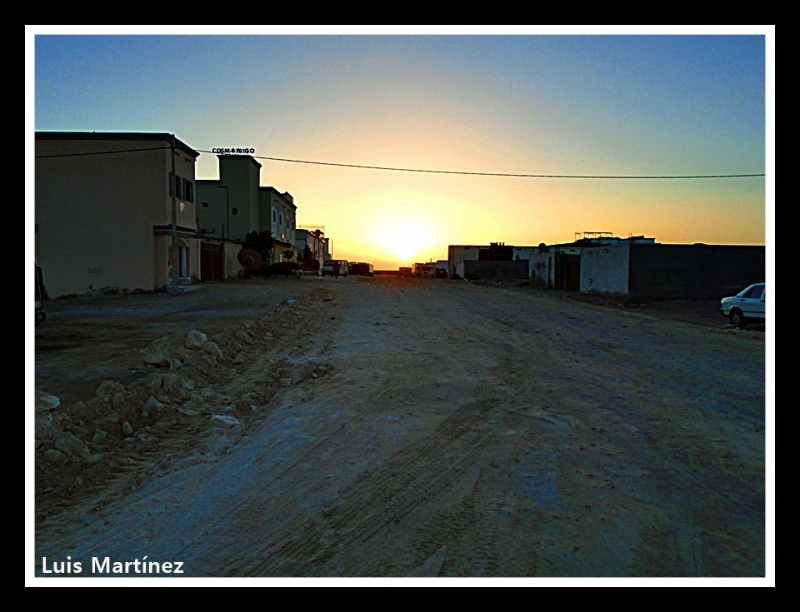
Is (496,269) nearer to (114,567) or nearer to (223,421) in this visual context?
(223,421)

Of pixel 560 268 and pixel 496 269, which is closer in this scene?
pixel 560 268

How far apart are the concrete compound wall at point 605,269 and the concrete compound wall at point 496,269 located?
1209 inches

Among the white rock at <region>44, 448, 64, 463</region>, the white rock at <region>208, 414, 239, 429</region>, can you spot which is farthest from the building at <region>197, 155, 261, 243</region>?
the white rock at <region>44, 448, 64, 463</region>

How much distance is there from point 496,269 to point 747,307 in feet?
175

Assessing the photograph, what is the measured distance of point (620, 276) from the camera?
30859mm

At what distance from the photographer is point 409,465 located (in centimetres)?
530

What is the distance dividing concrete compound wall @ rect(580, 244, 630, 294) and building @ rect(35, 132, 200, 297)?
23.4 m

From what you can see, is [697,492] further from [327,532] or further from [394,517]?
[327,532]

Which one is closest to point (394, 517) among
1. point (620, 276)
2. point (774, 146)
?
point (774, 146)

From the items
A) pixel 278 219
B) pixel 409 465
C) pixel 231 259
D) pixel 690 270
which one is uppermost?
pixel 278 219

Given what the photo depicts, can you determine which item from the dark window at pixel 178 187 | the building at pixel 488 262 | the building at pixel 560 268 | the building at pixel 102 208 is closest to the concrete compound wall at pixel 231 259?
the dark window at pixel 178 187

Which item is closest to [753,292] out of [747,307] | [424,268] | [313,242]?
[747,307]

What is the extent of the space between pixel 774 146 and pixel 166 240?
101 feet

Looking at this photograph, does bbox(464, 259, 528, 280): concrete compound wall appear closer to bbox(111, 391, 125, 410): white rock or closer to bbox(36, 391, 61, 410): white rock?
bbox(111, 391, 125, 410): white rock
